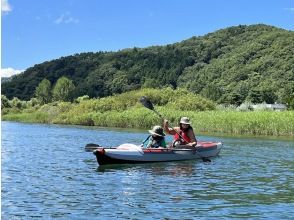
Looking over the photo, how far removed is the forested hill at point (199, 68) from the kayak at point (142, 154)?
6736cm

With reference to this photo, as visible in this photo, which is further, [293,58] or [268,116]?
[293,58]

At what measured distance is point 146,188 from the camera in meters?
12.2

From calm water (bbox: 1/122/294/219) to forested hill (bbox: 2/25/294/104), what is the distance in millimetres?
68611

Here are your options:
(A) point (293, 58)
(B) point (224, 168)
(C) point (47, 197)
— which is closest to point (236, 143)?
(B) point (224, 168)

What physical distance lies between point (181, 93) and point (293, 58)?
46157mm

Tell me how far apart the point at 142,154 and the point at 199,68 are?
98708 mm

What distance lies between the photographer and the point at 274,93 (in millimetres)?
88188

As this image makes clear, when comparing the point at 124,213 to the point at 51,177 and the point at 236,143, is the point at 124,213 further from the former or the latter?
the point at 236,143

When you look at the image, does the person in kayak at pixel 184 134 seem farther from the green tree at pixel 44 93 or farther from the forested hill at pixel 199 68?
the green tree at pixel 44 93

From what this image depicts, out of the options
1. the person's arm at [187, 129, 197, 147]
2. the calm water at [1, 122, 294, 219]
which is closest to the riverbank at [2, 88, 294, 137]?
the calm water at [1, 122, 294, 219]

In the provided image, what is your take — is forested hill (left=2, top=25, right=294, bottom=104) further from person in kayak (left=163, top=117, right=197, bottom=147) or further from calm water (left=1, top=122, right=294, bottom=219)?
calm water (left=1, top=122, right=294, bottom=219)

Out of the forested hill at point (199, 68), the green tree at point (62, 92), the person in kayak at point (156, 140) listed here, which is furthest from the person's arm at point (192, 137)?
the green tree at point (62, 92)

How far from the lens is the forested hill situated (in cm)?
9144

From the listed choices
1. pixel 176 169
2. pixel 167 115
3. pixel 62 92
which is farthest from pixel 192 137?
pixel 62 92
